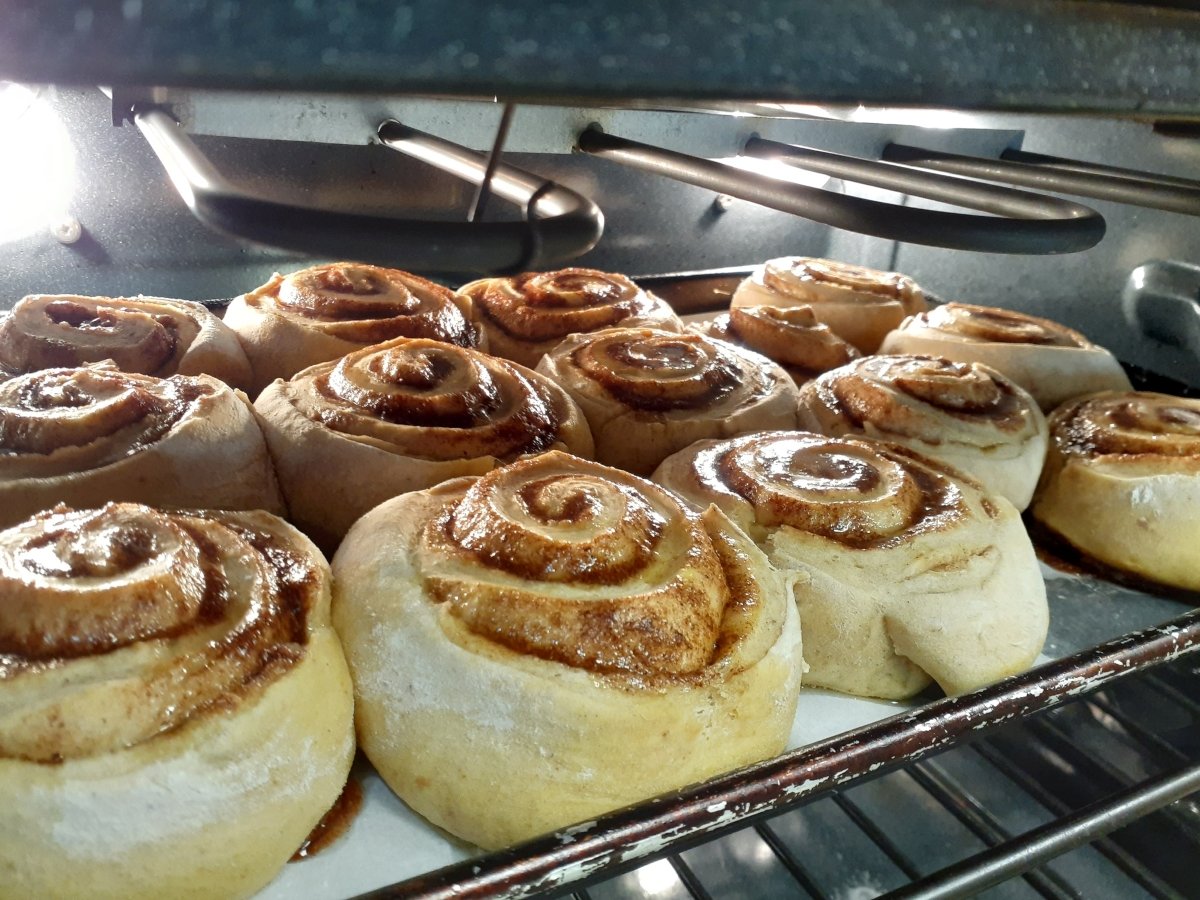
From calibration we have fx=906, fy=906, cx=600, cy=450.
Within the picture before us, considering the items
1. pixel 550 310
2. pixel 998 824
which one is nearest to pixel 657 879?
pixel 998 824

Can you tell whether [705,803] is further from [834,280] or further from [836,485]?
[834,280]

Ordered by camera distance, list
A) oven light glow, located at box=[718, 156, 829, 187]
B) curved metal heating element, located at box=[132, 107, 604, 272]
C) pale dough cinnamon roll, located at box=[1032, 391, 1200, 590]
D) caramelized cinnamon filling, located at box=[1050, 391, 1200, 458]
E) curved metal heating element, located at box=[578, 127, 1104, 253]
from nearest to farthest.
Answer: curved metal heating element, located at box=[132, 107, 604, 272] → curved metal heating element, located at box=[578, 127, 1104, 253] → pale dough cinnamon roll, located at box=[1032, 391, 1200, 590] → caramelized cinnamon filling, located at box=[1050, 391, 1200, 458] → oven light glow, located at box=[718, 156, 829, 187]

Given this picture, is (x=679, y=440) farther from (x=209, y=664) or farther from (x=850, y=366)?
(x=209, y=664)

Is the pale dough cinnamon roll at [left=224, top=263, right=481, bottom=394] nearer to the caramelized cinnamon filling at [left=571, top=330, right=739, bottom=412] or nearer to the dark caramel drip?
the caramelized cinnamon filling at [left=571, top=330, right=739, bottom=412]

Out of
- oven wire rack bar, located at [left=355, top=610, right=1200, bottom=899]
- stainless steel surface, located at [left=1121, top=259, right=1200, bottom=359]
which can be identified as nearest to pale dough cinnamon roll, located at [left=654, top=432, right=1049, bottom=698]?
oven wire rack bar, located at [left=355, top=610, right=1200, bottom=899]

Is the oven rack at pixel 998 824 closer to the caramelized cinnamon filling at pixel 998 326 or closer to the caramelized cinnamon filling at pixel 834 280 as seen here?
the caramelized cinnamon filling at pixel 998 326
